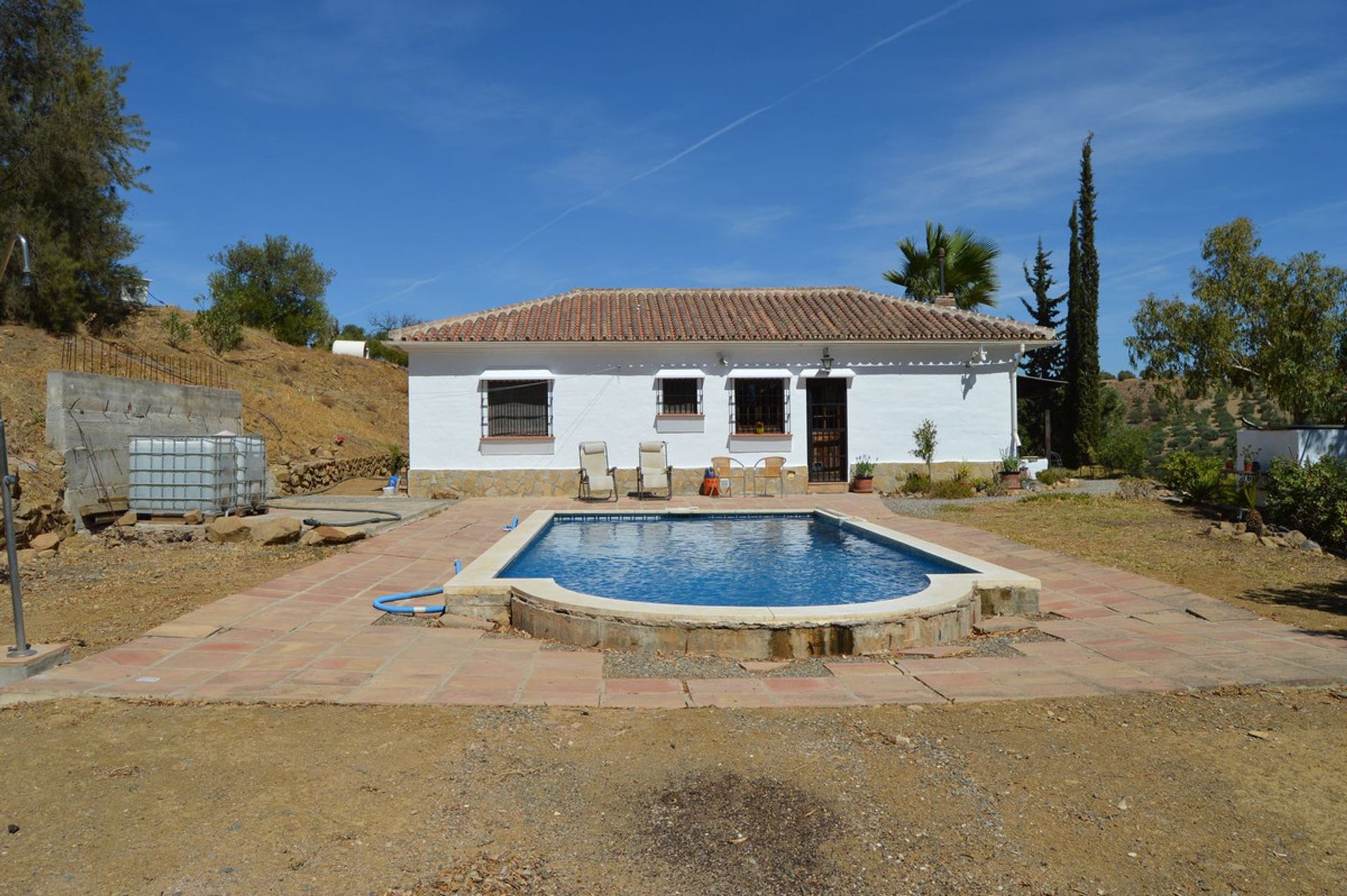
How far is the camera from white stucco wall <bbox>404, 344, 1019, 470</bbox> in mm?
15188

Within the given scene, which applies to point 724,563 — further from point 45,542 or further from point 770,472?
point 45,542

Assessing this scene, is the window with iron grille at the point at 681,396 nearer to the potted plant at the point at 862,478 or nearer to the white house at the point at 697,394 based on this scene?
the white house at the point at 697,394

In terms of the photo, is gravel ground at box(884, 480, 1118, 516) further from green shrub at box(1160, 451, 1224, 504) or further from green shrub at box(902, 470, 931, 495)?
green shrub at box(1160, 451, 1224, 504)

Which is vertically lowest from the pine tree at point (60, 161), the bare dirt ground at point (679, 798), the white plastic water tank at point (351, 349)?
the bare dirt ground at point (679, 798)

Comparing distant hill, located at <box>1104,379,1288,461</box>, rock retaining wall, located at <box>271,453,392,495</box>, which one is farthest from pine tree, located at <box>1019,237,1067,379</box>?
rock retaining wall, located at <box>271,453,392,495</box>

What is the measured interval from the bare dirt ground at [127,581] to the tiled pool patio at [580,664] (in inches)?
14.3

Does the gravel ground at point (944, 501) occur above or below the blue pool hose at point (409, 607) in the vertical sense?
above

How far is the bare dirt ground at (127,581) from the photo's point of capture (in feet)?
18.1

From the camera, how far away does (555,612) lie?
557 cm

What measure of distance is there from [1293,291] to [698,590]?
45.0 ft

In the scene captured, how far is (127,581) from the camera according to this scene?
23.4ft

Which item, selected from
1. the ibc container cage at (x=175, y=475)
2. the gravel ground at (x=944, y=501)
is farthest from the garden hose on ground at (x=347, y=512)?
the gravel ground at (x=944, y=501)

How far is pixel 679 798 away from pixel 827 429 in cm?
1347

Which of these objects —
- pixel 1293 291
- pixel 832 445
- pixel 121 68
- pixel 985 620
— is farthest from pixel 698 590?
pixel 121 68
